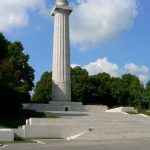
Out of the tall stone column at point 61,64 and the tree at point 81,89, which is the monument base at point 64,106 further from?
the tree at point 81,89

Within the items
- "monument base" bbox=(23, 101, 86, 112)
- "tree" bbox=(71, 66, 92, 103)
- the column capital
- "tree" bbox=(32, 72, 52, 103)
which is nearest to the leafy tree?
"tree" bbox=(71, 66, 92, 103)

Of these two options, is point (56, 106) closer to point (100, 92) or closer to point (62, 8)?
point (62, 8)

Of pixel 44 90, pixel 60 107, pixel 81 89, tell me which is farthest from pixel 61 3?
pixel 44 90

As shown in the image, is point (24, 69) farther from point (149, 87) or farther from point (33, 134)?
point (33, 134)

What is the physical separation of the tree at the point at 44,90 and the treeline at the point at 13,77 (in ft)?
27.2

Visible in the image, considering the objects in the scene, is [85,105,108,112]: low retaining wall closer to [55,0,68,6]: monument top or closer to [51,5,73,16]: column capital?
[51,5,73,16]: column capital

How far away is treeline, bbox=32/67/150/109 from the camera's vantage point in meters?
58.7

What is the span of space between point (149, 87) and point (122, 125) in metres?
30.9

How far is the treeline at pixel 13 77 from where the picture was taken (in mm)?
34438

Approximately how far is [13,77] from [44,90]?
68.3 ft

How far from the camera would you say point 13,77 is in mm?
40344

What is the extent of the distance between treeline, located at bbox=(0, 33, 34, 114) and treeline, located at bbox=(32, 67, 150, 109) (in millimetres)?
8847

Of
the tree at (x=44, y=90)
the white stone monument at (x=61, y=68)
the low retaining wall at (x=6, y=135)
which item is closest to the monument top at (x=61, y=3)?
the white stone monument at (x=61, y=68)

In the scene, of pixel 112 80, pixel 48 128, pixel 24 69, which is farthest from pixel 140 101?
pixel 48 128
